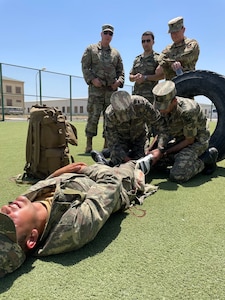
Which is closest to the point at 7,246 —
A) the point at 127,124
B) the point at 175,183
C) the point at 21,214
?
the point at 21,214

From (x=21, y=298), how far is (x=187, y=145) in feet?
7.23

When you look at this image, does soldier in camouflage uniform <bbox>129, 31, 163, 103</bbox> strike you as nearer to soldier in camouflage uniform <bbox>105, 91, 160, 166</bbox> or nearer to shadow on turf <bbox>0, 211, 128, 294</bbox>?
soldier in camouflage uniform <bbox>105, 91, 160, 166</bbox>

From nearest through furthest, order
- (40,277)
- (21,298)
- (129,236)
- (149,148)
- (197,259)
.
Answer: (21,298)
(40,277)
(197,259)
(129,236)
(149,148)

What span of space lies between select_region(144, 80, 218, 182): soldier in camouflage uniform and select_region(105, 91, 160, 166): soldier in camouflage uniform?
0.15m

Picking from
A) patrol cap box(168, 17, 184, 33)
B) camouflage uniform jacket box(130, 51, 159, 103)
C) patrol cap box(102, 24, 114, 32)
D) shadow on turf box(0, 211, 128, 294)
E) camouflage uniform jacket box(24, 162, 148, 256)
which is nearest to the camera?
shadow on turf box(0, 211, 128, 294)

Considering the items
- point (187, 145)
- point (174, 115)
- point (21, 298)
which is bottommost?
point (21, 298)

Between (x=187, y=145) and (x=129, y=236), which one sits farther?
(x=187, y=145)

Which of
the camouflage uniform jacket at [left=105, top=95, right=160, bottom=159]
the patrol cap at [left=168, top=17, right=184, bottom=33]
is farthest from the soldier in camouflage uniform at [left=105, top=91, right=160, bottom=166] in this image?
the patrol cap at [left=168, top=17, right=184, bottom=33]

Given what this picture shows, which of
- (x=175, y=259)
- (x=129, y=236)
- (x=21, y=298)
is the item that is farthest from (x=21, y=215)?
(x=175, y=259)

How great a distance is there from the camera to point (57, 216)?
1440mm

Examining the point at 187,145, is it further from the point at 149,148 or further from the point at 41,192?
the point at 41,192

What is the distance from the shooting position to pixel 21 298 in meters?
1.10

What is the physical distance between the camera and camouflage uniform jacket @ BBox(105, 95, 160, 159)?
2.89m

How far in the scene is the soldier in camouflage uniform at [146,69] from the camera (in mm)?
4290
